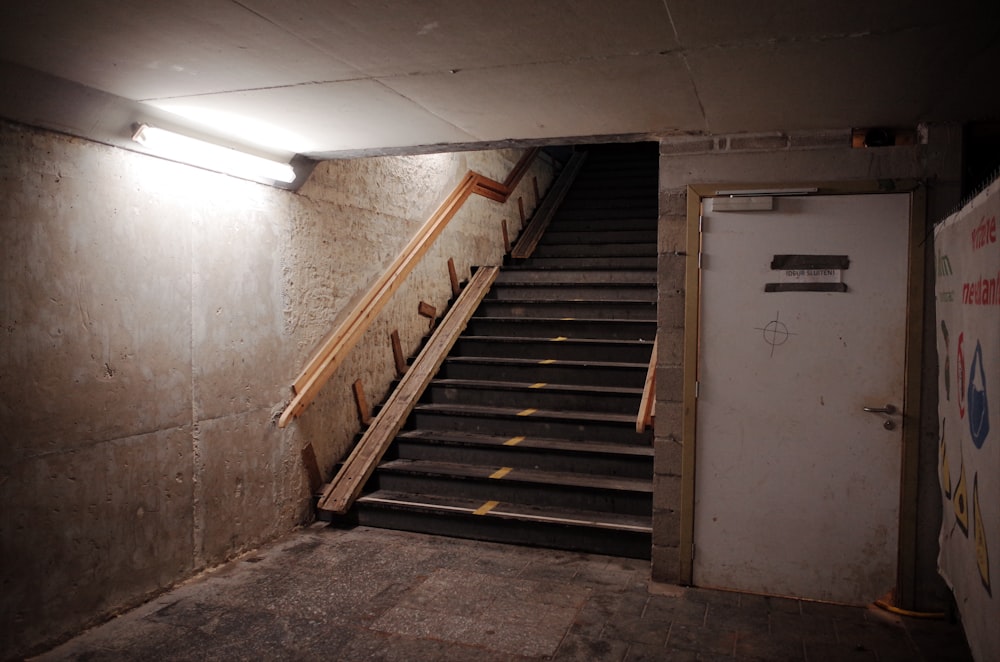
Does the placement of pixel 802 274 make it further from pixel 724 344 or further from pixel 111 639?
pixel 111 639

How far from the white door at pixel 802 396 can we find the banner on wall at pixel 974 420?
0.96 metres

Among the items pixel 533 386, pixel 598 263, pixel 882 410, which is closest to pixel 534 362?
Result: pixel 533 386

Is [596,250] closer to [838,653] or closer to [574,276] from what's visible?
[574,276]

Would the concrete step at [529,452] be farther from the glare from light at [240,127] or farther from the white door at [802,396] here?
the glare from light at [240,127]

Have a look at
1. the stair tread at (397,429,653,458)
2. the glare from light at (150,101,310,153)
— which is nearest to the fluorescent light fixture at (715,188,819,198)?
the stair tread at (397,429,653,458)

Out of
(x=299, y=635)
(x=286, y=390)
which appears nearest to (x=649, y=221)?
(x=286, y=390)

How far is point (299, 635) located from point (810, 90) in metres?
3.37

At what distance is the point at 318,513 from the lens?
192 inches

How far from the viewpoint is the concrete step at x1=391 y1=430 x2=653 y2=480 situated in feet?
15.7

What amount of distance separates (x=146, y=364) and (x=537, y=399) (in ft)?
9.73

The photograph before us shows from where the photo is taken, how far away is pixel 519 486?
4.73 meters

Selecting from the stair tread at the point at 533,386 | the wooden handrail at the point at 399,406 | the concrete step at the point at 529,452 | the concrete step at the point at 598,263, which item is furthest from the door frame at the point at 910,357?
the concrete step at the point at 598,263

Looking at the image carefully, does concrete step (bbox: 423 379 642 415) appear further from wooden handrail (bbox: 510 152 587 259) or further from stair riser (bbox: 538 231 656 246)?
wooden handrail (bbox: 510 152 587 259)

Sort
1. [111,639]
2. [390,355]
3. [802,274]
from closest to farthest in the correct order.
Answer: [111,639] < [802,274] < [390,355]
